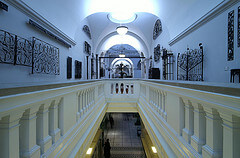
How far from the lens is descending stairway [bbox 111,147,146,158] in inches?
356

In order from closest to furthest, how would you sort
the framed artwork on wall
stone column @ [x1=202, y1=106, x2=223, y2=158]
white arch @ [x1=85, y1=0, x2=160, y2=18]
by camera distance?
1. stone column @ [x1=202, y1=106, x2=223, y2=158]
2. the framed artwork on wall
3. white arch @ [x1=85, y1=0, x2=160, y2=18]

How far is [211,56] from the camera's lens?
494 cm

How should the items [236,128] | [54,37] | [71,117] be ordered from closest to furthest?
[236,128]
[71,117]
[54,37]

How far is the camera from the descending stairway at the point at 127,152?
29.6 ft

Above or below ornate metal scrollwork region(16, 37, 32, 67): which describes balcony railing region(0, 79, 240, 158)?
below

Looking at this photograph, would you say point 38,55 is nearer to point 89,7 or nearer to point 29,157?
point 29,157

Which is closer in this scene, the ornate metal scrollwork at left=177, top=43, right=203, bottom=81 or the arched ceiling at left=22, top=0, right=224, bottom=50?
the arched ceiling at left=22, top=0, right=224, bottom=50

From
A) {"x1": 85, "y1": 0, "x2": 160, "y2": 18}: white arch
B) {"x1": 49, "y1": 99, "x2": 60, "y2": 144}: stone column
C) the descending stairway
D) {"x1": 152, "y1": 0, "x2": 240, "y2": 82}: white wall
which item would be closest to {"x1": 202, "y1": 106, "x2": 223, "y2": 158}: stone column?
{"x1": 49, "y1": 99, "x2": 60, "y2": 144}: stone column

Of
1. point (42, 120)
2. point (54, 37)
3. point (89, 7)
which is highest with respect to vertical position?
point (89, 7)

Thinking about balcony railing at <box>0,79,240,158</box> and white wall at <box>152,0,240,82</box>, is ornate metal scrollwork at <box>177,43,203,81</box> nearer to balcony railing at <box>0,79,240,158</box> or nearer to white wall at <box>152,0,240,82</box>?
white wall at <box>152,0,240,82</box>

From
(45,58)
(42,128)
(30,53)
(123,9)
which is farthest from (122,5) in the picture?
(42,128)

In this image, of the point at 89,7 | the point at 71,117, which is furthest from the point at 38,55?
the point at 89,7

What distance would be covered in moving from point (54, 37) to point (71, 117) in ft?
15.5

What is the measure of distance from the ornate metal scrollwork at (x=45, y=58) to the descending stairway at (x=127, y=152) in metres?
6.67
